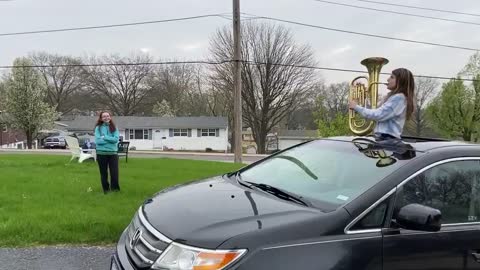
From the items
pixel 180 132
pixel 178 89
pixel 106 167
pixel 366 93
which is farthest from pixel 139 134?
pixel 366 93

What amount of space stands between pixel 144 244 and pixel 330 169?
148cm

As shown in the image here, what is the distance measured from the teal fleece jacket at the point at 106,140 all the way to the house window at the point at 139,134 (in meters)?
48.1

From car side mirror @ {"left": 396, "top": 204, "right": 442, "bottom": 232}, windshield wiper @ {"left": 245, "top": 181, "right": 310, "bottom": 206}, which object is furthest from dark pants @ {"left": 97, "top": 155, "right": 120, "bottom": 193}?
car side mirror @ {"left": 396, "top": 204, "right": 442, "bottom": 232}

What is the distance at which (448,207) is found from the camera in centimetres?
306

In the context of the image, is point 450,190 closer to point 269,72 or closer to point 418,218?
point 418,218

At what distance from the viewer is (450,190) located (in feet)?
10.2

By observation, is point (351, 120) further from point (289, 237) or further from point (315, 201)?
point (289, 237)

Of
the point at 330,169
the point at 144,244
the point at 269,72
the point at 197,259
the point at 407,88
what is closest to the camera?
the point at 197,259

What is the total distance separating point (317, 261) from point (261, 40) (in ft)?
137

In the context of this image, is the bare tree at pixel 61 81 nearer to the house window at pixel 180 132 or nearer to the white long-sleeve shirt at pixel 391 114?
the house window at pixel 180 132

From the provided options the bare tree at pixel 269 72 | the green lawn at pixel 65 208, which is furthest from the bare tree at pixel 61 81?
the green lawn at pixel 65 208

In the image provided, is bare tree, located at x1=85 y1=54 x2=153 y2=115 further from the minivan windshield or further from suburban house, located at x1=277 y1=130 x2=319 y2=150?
the minivan windshield

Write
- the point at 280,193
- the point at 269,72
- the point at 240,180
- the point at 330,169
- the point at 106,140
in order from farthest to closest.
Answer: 1. the point at 269,72
2. the point at 106,140
3. the point at 240,180
4. the point at 330,169
5. the point at 280,193

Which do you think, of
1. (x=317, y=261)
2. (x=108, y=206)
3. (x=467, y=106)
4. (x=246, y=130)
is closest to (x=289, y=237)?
(x=317, y=261)
